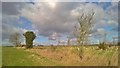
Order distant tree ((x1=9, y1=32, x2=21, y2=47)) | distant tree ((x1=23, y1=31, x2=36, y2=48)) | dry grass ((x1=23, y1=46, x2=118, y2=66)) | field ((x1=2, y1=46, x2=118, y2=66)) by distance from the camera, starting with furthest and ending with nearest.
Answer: distant tree ((x1=9, y1=32, x2=21, y2=47))
distant tree ((x1=23, y1=31, x2=36, y2=48))
dry grass ((x1=23, y1=46, x2=118, y2=66))
field ((x1=2, y1=46, x2=118, y2=66))

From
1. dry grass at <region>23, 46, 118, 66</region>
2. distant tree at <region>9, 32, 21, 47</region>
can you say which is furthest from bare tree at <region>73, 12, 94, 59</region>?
distant tree at <region>9, 32, 21, 47</region>

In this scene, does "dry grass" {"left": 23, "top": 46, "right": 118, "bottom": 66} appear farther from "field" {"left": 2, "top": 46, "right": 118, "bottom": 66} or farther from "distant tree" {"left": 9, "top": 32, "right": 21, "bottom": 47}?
"distant tree" {"left": 9, "top": 32, "right": 21, "bottom": 47}

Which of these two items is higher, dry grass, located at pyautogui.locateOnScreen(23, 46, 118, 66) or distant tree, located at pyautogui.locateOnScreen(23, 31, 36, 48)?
distant tree, located at pyautogui.locateOnScreen(23, 31, 36, 48)

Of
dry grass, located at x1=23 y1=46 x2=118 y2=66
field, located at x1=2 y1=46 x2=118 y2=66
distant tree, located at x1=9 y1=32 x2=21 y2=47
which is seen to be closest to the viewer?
field, located at x1=2 y1=46 x2=118 y2=66

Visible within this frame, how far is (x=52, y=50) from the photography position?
31938mm

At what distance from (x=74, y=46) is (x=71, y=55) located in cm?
298

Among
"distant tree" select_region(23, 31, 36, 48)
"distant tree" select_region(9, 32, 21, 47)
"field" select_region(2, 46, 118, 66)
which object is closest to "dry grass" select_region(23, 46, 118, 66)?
"field" select_region(2, 46, 118, 66)

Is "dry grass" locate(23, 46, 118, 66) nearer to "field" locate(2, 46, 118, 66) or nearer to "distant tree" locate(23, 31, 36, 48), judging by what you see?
"field" locate(2, 46, 118, 66)

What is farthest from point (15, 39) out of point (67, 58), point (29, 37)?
point (67, 58)

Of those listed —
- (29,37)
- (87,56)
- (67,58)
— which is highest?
(29,37)

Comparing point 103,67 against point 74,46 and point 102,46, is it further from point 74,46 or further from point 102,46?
point 74,46

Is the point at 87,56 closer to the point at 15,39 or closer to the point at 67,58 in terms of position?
the point at 67,58

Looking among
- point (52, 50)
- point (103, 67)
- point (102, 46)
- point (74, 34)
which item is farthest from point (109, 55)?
point (52, 50)

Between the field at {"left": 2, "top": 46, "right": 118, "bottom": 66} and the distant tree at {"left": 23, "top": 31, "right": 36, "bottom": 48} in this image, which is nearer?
the field at {"left": 2, "top": 46, "right": 118, "bottom": 66}
